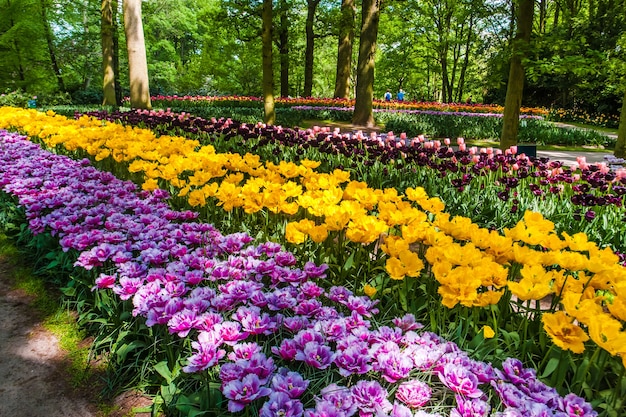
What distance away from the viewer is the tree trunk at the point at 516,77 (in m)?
8.27

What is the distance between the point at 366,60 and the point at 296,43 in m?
19.1

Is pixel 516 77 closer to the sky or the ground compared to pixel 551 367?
closer to the sky

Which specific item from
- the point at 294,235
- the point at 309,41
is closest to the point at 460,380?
the point at 294,235

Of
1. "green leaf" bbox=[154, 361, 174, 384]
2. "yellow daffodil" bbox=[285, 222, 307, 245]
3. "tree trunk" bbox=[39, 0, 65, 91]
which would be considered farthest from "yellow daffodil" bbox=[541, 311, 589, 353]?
"tree trunk" bbox=[39, 0, 65, 91]

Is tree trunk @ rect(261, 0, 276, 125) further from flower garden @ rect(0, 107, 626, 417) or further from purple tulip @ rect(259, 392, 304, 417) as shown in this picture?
purple tulip @ rect(259, 392, 304, 417)

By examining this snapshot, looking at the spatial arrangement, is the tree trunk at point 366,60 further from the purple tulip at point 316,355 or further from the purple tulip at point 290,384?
the purple tulip at point 290,384

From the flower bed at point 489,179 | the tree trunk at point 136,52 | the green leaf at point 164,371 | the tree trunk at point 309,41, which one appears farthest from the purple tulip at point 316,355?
the tree trunk at point 309,41

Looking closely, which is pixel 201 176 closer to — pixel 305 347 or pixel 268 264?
pixel 268 264

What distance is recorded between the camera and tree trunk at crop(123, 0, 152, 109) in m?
11.8

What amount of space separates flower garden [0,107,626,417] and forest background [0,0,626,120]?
22.5 ft

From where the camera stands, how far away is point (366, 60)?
1284 centimetres

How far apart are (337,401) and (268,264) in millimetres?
1017

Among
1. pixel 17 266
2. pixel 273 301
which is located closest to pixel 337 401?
pixel 273 301

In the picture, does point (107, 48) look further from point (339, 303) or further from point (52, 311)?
point (339, 303)
